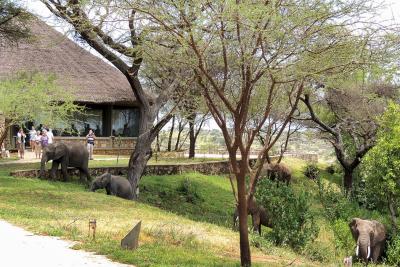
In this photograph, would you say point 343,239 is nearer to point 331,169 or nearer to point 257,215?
point 257,215

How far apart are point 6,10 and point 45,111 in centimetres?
422

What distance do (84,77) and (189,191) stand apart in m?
12.5

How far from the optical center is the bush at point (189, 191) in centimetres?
2534

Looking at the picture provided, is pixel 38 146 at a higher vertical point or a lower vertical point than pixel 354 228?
higher

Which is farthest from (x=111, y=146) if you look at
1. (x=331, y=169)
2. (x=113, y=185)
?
(x=113, y=185)

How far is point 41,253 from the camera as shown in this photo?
8.53 meters

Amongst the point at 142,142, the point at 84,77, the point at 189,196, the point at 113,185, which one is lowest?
the point at 189,196

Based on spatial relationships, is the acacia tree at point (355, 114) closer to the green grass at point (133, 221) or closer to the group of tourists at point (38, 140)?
the green grass at point (133, 221)

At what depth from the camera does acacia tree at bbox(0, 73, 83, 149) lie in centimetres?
2142

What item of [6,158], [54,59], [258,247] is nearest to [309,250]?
[258,247]

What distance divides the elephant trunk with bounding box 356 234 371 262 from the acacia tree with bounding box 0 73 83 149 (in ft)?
40.5

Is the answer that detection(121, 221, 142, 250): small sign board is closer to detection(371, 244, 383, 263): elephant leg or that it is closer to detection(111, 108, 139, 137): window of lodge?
detection(371, 244, 383, 263): elephant leg

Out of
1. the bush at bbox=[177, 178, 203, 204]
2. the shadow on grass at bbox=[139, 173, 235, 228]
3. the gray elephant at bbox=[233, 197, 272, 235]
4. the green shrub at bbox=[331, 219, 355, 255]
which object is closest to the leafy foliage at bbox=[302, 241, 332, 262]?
the green shrub at bbox=[331, 219, 355, 255]

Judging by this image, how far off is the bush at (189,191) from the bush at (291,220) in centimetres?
803
